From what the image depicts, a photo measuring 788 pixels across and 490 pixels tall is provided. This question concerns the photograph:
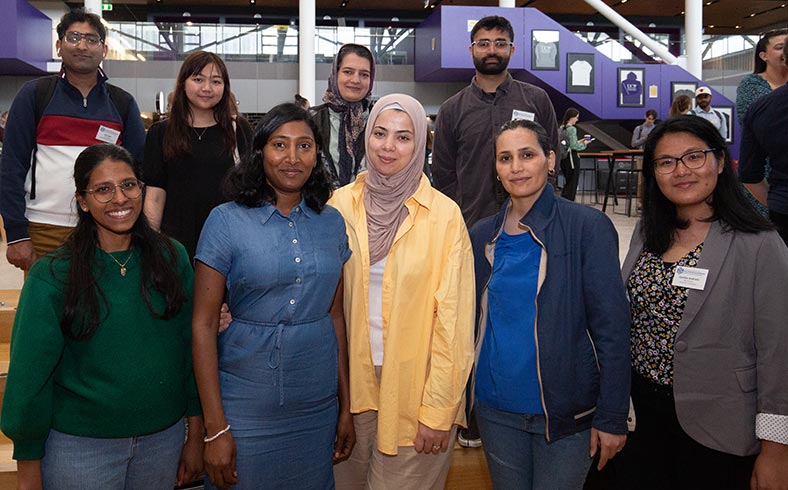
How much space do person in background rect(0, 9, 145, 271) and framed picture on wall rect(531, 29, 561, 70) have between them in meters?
11.4

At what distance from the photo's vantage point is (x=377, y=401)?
185 centimetres

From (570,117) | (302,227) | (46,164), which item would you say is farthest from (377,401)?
(570,117)

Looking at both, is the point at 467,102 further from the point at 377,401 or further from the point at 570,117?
the point at 570,117

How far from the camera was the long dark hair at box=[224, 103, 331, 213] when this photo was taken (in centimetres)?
171

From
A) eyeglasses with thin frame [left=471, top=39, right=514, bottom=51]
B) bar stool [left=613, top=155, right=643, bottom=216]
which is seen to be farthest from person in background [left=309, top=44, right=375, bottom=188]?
bar stool [left=613, top=155, right=643, bottom=216]

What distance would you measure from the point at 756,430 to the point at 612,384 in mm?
401

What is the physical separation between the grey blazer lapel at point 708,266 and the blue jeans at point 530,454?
0.43m

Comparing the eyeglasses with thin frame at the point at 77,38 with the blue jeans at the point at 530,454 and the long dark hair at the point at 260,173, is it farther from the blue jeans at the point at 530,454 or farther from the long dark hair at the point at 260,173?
the blue jeans at the point at 530,454

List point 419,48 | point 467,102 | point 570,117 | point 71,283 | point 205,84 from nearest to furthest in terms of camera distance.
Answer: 1. point 71,283
2. point 205,84
3. point 467,102
4. point 570,117
5. point 419,48

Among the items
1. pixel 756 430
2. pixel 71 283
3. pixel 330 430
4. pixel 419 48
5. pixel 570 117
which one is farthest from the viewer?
pixel 419 48

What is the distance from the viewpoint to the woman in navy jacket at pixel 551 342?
1.69 meters

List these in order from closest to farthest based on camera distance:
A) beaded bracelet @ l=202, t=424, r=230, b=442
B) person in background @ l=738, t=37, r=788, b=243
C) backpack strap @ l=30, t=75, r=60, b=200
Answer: beaded bracelet @ l=202, t=424, r=230, b=442 < person in background @ l=738, t=37, r=788, b=243 < backpack strap @ l=30, t=75, r=60, b=200

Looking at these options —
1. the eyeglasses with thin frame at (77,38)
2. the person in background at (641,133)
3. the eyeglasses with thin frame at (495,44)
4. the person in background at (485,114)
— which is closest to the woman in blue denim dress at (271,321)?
the eyeglasses with thin frame at (77,38)

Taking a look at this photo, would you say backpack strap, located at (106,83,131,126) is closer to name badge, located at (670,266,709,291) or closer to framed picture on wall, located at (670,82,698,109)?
name badge, located at (670,266,709,291)
